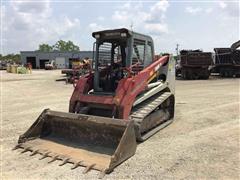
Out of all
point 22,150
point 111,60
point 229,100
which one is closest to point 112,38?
point 111,60

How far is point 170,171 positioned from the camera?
5.60 m

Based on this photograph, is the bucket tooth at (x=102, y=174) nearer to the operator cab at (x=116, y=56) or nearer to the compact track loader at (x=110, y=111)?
the compact track loader at (x=110, y=111)

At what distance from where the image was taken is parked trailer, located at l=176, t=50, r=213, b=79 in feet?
92.7

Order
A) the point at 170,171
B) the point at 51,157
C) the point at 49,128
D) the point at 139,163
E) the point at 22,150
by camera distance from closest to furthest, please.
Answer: the point at 170,171
the point at 139,163
the point at 51,157
the point at 22,150
the point at 49,128

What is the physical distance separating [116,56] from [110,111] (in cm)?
175

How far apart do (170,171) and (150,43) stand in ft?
13.3

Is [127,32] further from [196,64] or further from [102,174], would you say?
[196,64]

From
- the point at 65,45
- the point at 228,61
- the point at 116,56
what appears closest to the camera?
the point at 116,56

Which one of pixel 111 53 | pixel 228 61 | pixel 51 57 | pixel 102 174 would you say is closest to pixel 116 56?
pixel 111 53

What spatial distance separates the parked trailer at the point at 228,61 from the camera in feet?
93.8

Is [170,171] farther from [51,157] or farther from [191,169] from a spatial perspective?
[51,157]

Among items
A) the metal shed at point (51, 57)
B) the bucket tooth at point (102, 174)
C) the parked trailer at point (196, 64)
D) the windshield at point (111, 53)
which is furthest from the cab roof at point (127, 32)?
the metal shed at point (51, 57)

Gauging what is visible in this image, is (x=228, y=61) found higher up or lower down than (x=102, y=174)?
higher up

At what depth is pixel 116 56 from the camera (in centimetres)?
864
